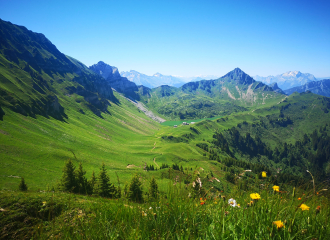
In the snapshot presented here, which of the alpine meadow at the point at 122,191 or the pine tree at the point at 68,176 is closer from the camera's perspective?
the alpine meadow at the point at 122,191

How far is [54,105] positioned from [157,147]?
401 ft

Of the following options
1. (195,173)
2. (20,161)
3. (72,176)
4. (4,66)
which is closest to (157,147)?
(20,161)

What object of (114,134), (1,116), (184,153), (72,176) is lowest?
(184,153)

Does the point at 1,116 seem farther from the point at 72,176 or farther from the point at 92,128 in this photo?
the point at 72,176

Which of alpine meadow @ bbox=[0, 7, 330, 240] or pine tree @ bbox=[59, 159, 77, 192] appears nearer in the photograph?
alpine meadow @ bbox=[0, 7, 330, 240]

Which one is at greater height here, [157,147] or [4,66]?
[4,66]

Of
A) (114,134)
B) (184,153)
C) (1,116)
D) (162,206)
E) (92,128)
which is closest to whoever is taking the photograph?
(162,206)

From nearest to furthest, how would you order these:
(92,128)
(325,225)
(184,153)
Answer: (325,225) < (184,153) < (92,128)

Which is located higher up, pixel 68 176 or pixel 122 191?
pixel 122 191

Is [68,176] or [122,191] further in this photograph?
[68,176]

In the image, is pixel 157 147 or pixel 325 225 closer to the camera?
pixel 325 225

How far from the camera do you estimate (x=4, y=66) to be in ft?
588

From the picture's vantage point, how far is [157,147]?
579ft

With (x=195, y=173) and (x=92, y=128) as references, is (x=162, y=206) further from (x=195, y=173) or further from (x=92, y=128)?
(x=92, y=128)
